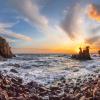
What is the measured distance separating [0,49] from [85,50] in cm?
2132

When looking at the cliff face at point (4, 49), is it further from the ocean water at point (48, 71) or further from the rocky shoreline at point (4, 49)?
the ocean water at point (48, 71)

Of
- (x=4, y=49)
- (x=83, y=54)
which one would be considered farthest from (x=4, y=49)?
(x=83, y=54)

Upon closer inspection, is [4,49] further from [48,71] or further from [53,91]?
[53,91]

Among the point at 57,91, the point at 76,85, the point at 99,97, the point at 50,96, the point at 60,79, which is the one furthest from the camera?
the point at 60,79

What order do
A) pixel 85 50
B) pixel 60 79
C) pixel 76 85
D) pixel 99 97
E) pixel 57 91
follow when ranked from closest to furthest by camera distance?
pixel 99 97 → pixel 57 91 → pixel 76 85 → pixel 60 79 → pixel 85 50

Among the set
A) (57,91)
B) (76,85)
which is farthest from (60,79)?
(57,91)

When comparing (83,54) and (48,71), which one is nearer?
(48,71)

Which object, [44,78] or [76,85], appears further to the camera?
[44,78]

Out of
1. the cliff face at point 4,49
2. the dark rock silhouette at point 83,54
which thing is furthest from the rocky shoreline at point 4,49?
the dark rock silhouette at point 83,54

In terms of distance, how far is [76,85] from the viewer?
1399 cm

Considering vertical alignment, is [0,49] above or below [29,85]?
above

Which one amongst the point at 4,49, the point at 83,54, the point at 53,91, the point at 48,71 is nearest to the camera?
the point at 53,91

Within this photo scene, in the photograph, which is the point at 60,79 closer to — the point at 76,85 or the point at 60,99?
the point at 76,85

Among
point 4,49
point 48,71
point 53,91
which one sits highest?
point 4,49
